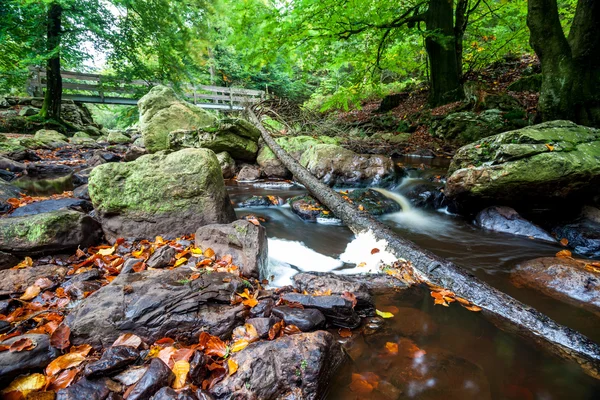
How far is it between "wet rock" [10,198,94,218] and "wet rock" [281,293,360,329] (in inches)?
143

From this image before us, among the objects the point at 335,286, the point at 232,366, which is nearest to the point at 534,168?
the point at 335,286

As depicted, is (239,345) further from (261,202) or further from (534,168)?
(534,168)

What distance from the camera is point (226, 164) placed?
8.56 metres

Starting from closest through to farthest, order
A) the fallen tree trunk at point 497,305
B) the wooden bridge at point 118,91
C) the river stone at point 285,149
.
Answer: the fallen tree trunk at point 497,305
the river stone at point 285,149
the wooden bridge at point 118,91

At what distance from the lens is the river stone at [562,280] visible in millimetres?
2812

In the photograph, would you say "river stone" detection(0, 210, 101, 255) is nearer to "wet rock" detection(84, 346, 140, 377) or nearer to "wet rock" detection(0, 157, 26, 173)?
"wet rock" detection(84, 346, 140, 377)

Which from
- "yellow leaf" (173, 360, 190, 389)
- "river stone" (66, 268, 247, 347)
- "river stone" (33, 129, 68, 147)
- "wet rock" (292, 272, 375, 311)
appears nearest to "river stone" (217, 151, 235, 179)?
"wet rock" (292, 272, 375, 311)

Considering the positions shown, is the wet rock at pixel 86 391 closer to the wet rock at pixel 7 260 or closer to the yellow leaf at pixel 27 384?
the yellow leaf at pixel 27 384

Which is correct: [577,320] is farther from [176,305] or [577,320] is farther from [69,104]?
[69,104]

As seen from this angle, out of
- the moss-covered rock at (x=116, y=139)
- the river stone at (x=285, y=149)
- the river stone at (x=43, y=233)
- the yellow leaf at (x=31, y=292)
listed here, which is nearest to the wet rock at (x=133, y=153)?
the river stone at (x=285, y=149)

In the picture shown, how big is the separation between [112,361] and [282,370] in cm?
102

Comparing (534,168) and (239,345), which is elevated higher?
(534,168)

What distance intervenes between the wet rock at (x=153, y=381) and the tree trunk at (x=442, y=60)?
40.7ft

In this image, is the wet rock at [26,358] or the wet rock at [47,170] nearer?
the wet rock at [26,358]
